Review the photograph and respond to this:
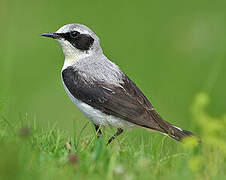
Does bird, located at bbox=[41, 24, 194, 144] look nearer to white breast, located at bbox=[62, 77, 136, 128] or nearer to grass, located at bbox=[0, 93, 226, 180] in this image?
white breast, located at bbox=[62, 77, 136, 128]

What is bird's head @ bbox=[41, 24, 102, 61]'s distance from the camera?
10.3 metres

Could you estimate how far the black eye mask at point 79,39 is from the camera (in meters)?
10.3

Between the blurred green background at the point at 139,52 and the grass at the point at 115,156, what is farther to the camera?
the blurred green background at the point at 139,52

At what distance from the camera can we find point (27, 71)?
57.9ft

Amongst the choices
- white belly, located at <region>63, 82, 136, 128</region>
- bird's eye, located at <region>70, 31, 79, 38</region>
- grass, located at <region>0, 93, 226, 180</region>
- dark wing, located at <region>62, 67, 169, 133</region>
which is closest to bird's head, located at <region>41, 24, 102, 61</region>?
bird's eye, located at <region>70, 31, 79, 38</region>

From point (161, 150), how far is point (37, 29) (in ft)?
41.3

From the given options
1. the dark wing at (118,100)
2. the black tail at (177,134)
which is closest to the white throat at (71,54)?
the dark wing at (118,100)

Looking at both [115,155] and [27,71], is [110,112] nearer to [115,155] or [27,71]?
[115,155]

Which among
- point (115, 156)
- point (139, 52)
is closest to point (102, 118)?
point (115, 156)

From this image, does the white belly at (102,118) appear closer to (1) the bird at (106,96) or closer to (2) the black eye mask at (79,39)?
(1) the bird at (106,96)

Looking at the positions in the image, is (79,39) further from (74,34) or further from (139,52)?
(139,52)

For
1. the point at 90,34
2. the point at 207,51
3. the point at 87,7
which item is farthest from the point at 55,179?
the point at 87,7

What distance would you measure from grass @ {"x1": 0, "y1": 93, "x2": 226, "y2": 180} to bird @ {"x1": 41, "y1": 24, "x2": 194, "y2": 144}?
2.93ft

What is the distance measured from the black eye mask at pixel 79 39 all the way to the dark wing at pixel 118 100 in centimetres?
75
